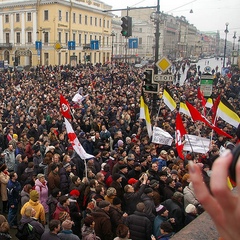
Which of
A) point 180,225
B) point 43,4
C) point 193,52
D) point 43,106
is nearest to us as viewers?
point 180,225

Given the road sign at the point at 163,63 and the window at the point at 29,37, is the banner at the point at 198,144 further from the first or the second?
the window at the point at 29,37

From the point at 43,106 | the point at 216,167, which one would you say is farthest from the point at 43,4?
the point at 216,167

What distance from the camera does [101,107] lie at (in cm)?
1722

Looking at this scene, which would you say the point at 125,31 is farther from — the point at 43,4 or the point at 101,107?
the point at 43,4

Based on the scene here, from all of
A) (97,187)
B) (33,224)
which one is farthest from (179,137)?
(33,224)

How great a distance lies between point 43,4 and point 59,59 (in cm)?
916

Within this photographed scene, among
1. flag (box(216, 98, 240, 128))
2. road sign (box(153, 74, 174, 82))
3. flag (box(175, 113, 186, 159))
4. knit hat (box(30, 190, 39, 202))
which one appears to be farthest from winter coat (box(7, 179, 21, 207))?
road sign (box(153, 74, 174, 82))

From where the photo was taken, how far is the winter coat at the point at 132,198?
20.1 feet

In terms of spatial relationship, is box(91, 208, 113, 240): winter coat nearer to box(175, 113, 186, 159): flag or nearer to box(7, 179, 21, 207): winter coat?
box(7, 179, 21, 207): winter coat

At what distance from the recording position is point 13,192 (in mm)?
7102

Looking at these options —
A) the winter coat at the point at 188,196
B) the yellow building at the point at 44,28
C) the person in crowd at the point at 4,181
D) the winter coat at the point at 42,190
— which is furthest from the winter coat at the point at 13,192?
the yellow building at the point at 44,28

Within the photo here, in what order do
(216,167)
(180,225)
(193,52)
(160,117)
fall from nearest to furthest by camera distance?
(216,167)
(180,225)
(160,117)
(193,52)

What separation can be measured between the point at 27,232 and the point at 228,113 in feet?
17.8

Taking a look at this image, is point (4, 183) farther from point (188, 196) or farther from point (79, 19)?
point (79, 19)
